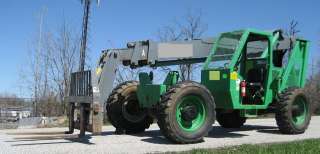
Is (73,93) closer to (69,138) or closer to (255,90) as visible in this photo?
(69,138)

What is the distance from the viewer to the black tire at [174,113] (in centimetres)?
988

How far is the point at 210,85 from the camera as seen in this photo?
11.4 meters

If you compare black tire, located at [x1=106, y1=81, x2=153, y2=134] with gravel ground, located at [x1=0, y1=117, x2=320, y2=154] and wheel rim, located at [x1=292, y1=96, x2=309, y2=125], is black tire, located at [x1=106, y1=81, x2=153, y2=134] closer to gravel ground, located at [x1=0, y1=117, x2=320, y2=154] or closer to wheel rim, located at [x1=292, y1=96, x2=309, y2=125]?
gravel ground, located at [x1=0, y1=117, x2=320, y2=154]

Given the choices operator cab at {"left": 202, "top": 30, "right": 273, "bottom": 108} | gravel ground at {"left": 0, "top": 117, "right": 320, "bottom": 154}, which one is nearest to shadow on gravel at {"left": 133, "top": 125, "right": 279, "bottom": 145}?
gravel ground at {"left": 0, "top": 117, "right": 320, "bottom": 154}

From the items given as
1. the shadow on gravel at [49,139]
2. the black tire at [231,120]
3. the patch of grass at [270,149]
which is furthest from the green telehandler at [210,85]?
the black tire at [231,120]

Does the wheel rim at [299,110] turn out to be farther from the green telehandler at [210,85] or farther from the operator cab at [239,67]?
the operator cab at [239,67]

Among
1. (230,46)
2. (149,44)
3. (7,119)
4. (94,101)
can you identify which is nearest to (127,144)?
(94,101)

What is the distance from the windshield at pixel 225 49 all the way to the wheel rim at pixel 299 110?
7.21 feet

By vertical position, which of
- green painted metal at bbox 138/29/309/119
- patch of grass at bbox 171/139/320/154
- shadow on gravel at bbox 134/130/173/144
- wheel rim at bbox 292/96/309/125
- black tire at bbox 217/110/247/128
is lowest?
patch of grass at bbox 171/139/320/154

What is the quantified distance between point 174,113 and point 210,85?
1750 millimetres

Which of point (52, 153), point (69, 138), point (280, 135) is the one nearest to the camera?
point (52, 153)

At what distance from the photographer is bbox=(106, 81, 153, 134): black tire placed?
39.2 feet

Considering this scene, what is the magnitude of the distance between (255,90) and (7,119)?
14.0 meters

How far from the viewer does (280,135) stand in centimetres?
1198
